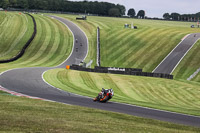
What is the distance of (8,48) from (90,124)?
64.9m

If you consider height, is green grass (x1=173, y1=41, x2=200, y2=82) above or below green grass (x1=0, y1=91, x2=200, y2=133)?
below

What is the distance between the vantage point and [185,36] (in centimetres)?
8581

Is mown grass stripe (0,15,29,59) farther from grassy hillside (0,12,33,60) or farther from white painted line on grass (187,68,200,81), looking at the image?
white painted line on grass (187,68,200,81)

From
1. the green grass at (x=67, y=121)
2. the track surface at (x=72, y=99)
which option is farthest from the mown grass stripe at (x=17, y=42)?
the green grass at (x=67, y=121)

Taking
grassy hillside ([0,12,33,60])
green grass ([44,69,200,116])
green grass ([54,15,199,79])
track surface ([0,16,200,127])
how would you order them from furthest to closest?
1. grassy hillside ([0,12,33,60])
2. green grass ([54,15,199,79])
3. green grass ([44,69,200,116])
4. track surface ([0,16,200,127])

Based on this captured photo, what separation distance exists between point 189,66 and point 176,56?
7.15 m

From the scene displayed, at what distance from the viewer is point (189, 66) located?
61844mm

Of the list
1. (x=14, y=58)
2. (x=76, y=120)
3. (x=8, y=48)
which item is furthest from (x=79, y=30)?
(x=76, y=120)

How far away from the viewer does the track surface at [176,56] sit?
61203mm

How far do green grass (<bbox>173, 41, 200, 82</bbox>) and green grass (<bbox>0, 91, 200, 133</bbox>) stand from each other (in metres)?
38.4

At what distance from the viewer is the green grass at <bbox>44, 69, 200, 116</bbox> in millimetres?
34250

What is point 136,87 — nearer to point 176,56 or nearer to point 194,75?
point 194,75

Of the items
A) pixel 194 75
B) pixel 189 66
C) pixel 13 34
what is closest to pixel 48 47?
pixel 13 34

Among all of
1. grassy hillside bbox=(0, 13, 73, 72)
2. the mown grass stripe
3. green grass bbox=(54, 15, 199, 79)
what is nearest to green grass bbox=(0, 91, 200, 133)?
green grass bbox=(54, 15, 199, 79)
